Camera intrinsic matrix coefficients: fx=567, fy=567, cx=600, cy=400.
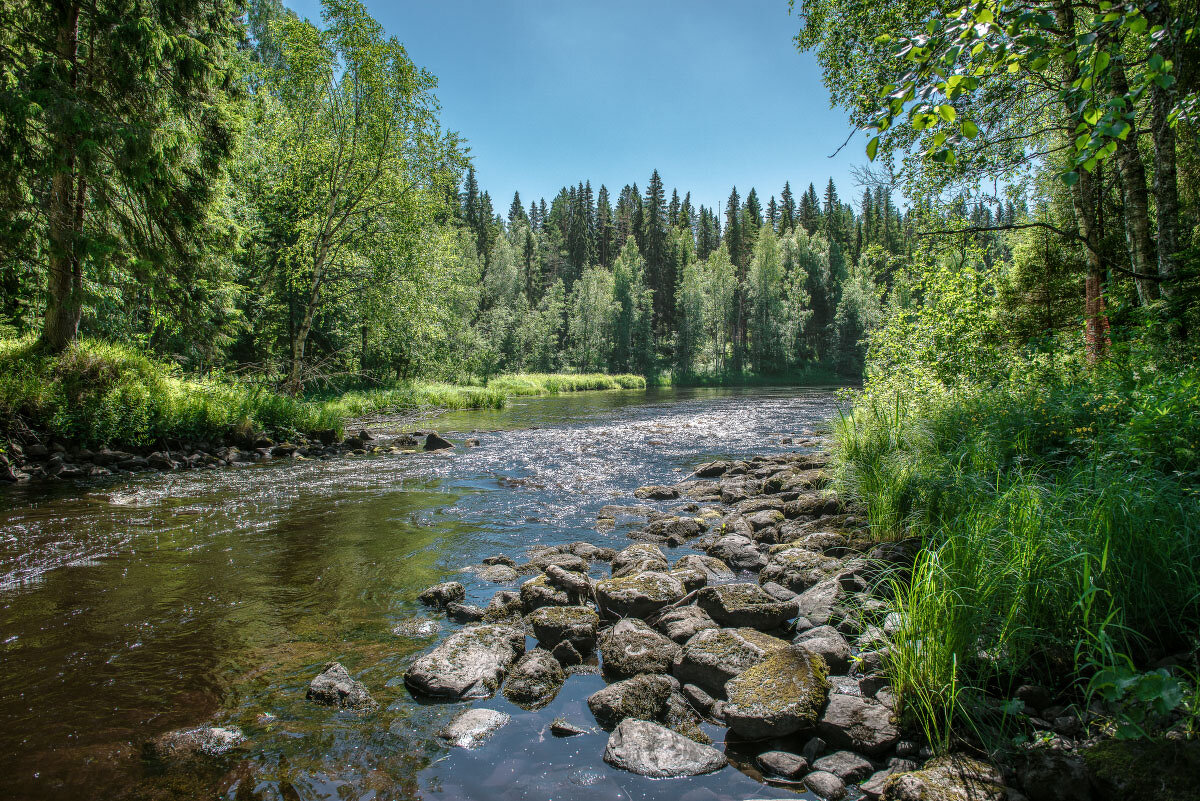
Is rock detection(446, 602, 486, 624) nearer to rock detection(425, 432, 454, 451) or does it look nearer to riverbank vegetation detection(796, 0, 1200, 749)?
riverbank vegetation detection(796, 0, 1200, 749)

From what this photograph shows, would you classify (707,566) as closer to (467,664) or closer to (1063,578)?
(467,664)

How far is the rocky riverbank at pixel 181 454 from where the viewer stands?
36.2ft

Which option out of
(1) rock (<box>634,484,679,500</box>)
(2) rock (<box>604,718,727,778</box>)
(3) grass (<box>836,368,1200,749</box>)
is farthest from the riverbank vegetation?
(1) rock (<box>634,484,679,500</box>)

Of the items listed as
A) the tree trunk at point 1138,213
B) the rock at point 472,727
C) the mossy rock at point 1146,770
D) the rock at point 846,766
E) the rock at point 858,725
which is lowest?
the rock at point 472,727

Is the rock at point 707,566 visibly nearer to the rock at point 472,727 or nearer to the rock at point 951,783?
the rock at point 472,727

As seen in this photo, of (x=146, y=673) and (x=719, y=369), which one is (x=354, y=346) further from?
(x=719, y=369)

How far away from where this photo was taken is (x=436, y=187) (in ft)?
75.2

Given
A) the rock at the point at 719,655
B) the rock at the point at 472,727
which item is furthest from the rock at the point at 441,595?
the rock at the point at 719,655

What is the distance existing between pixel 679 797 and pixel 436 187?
2356 centimetres

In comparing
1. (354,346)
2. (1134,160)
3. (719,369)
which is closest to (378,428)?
(354,346)

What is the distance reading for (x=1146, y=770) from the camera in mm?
2512

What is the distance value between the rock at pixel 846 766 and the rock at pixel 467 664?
7.88ft

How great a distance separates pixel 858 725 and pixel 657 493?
7710mm

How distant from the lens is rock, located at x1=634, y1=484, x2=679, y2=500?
11.1 metres
